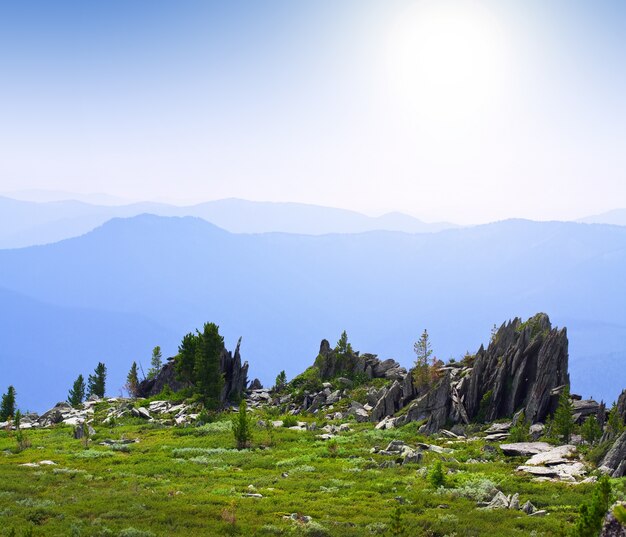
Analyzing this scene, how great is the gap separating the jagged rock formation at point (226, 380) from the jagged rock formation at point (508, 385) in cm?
3470

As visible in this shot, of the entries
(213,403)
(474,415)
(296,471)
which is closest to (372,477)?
(296,471)

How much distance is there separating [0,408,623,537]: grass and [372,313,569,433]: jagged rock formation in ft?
24.4

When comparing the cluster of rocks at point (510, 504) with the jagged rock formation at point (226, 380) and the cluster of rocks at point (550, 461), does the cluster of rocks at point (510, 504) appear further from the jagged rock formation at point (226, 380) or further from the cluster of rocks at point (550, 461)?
the jagged rock formation at point (226, 380)

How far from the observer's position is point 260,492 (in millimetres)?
32969

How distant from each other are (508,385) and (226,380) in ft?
147

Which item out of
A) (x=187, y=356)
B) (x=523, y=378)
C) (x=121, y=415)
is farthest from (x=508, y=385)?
(x=121, y=415)

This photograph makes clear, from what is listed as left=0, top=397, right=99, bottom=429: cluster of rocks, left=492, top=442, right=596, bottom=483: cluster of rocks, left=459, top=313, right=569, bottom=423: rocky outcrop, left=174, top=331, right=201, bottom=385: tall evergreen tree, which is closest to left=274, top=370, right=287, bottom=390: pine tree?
left=174, top=331, right=201, bottom=385: tall evergreen tree

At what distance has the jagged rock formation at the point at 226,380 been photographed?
278 ft

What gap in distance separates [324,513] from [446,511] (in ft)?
20.9

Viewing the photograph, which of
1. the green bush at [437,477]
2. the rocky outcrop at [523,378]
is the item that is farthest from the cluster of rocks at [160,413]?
the green bush at [437,477]

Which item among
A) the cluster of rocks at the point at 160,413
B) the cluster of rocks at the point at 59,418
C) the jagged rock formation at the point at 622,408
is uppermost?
the jagged rock formation at the point at 622,408

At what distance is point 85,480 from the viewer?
36.3 metres

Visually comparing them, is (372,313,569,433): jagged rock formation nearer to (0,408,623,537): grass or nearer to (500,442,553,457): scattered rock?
(0,408,623,537): grass

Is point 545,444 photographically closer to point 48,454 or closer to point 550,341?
point 550,341
